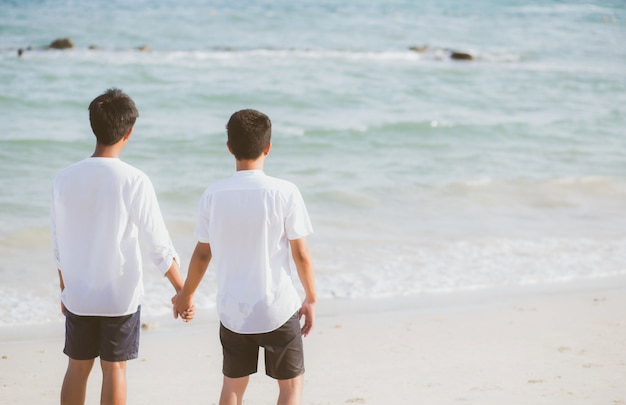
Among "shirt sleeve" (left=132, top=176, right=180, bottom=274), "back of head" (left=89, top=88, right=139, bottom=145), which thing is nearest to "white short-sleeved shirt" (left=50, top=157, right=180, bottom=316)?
"shirt sleeve" (left=132, top=176, right=180, bottom=274)

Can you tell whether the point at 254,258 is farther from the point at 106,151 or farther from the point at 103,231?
the point at 106,151

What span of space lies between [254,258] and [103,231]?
2.10 feet

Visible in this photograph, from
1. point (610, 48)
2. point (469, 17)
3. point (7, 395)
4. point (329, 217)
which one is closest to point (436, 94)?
point (329, 217)

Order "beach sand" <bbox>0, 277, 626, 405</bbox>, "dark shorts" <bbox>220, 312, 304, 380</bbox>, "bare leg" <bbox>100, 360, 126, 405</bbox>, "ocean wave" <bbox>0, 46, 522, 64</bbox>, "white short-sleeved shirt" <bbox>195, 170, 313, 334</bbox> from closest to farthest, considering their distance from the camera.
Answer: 1. "white short-sleeved shirt" <bbox>195, 170, 313, 334</bbox>
2. "dark shorts" <bbox>220, 312, 304, 380</bbox>
3. "bare leg" <bbox>100, 360, 126, 405</bbox>
4. "beach sand" <bbox>0, 277, 626, 405</bbox>
5. "ocean wave" <bbox>0, 46, 522, 64</bbox>

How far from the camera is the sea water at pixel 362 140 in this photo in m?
8.18

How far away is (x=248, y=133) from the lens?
11.2 ft

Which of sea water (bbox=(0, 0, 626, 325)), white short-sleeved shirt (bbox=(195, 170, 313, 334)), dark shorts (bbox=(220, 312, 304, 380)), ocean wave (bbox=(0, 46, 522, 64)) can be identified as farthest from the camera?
ocean wave (bbox=(0, 46, 522, 64))

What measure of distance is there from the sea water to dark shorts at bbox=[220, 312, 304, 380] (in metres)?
3.25

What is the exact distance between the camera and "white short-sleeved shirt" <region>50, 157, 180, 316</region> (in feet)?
11.3

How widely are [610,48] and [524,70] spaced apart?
7.68 meters

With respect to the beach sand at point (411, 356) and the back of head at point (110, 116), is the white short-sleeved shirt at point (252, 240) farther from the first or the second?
the beach sand at point (411, 356)

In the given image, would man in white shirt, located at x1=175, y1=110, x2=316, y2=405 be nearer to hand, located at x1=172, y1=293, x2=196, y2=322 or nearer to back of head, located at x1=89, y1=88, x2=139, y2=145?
hand, located at x1=172, y1=293, x2=196, y2=322

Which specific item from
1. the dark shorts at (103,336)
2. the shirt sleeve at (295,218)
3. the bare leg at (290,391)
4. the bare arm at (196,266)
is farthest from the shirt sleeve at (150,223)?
the bare leg at (290,391)

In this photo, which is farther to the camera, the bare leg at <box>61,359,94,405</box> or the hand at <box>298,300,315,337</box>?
the bare leg at <box>61,359,94,405</box>
